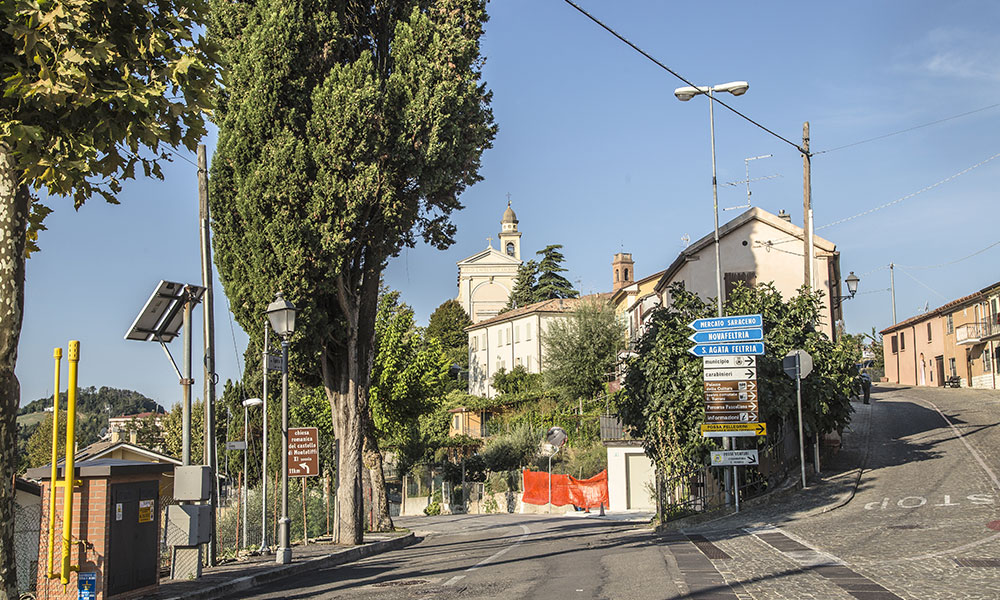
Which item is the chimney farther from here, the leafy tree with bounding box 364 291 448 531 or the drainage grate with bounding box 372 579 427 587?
the drainage grate with bounding box 372 579 427 587

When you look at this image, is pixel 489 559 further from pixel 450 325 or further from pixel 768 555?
pixel 450 325

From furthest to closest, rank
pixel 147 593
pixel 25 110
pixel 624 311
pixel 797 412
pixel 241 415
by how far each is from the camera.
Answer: pixel 624 311 → pixel 241 415 → pixel 797 412 → pixel 147 593 → pixel 25 110

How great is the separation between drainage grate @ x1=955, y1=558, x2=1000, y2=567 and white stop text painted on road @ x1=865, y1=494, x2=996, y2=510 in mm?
6834

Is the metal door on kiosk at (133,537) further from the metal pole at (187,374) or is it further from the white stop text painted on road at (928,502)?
the white stop text painted on road at (928,502)

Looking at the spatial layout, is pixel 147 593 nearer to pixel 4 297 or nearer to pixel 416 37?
pixel 4 297

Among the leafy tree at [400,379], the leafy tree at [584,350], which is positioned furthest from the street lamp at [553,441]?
the leafy tree at [584,350]

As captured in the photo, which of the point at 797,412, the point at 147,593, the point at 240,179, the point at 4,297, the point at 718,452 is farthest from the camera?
the point at 797,412

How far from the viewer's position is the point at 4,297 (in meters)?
6.36

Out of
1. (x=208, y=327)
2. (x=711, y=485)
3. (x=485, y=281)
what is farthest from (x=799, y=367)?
(x=485, y=281)

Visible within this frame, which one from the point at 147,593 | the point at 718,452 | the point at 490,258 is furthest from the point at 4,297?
the point at 490,258

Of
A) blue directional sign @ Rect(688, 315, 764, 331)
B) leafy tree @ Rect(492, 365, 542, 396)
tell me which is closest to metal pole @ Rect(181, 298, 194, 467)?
blue directional sign @ Rect(688, 315, 764, 331)

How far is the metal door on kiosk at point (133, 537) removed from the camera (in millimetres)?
9930

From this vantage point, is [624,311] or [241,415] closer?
[241,415]

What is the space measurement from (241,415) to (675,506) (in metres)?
30.0
